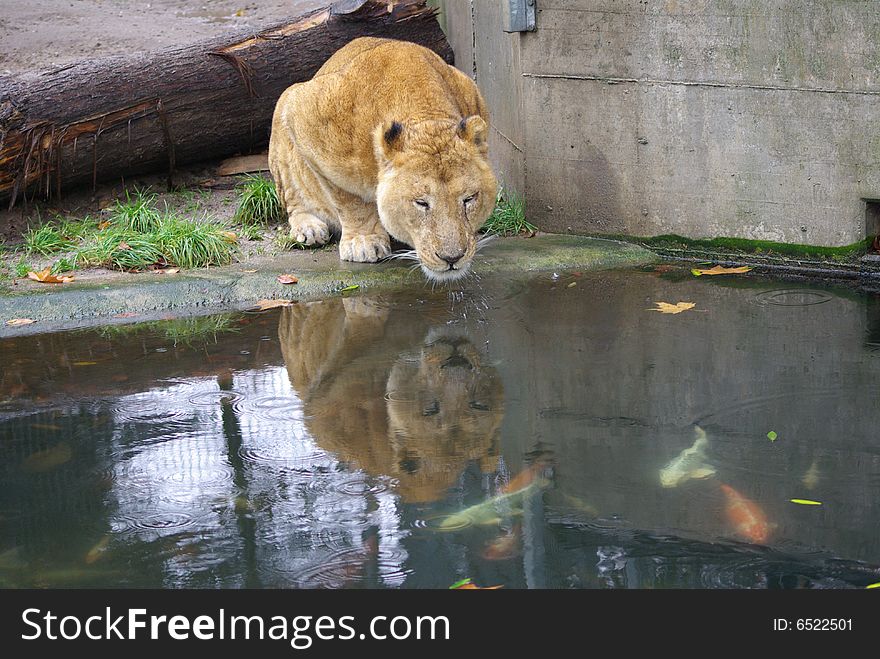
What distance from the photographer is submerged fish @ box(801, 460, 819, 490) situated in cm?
398

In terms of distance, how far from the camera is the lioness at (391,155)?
21.3ft

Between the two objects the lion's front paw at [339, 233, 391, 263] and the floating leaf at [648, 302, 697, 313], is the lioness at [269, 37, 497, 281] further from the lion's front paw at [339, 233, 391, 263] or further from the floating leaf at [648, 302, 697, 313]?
the floating leaf at [648, 302, 697, 313]

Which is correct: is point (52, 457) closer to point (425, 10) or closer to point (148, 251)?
point (148, 251)

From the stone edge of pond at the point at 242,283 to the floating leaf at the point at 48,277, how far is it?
12 cm

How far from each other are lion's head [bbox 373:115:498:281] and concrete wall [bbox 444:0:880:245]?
1.34 metres

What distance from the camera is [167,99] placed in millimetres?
8602

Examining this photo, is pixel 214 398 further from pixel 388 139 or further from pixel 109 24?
pixel 109 24

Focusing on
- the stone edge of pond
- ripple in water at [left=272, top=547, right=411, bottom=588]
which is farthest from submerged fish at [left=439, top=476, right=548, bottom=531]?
the stone edge of pond

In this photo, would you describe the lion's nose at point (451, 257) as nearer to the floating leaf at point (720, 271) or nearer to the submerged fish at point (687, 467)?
the floating leaf at point (720, 271)

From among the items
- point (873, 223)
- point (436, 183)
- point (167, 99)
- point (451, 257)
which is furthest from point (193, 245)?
point (873, 223)

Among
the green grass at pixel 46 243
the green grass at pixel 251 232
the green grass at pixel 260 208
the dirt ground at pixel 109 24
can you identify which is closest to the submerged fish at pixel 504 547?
the green grass at pixel 251 232

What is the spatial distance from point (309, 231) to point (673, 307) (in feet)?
9.17

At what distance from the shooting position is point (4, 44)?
11.0m
